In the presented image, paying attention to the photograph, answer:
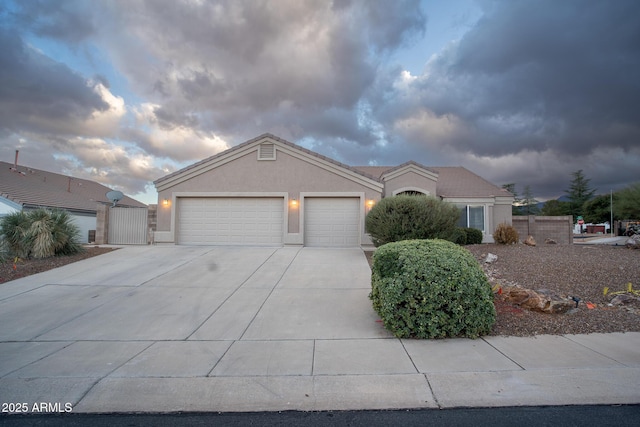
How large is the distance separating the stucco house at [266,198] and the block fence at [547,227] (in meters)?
9.11

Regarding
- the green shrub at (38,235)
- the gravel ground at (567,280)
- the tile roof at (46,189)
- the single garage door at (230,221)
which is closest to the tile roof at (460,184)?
the single garage door at (230,221)

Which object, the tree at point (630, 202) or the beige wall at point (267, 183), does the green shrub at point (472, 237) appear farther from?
the tree at point (630, 202)

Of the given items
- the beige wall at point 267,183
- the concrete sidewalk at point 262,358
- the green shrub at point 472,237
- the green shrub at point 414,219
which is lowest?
the concrete sidewalk at point 262,358

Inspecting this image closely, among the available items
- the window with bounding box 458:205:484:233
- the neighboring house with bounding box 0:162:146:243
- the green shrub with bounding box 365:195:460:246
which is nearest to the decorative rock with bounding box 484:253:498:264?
the green shrub with bounding box 365:195:460:246

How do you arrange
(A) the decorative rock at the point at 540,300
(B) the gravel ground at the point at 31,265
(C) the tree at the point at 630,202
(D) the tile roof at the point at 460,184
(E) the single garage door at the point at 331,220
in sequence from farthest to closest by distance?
(C) the tree at the point at 630,202, (D) the tile roof at the point at 460,184, (E) the single garage door at the point at 331,220, (B) the gravel ground at the point at 31,265, (A) the decorative rock at the point at 540,300

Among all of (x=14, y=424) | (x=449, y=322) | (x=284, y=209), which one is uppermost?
(x=284, y=209)

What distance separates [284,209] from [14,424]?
12806 mm

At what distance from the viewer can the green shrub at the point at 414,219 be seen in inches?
459

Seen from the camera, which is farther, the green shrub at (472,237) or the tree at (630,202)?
the tree at (630,202)

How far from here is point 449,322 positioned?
5.81 m

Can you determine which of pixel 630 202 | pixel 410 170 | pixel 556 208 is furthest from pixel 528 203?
pixel 410 170

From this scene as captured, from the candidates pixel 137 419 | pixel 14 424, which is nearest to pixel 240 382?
pixel 137 419

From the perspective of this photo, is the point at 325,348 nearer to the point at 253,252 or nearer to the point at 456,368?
the point at 456,368

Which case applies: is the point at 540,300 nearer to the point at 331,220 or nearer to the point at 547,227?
the point at 331,220
